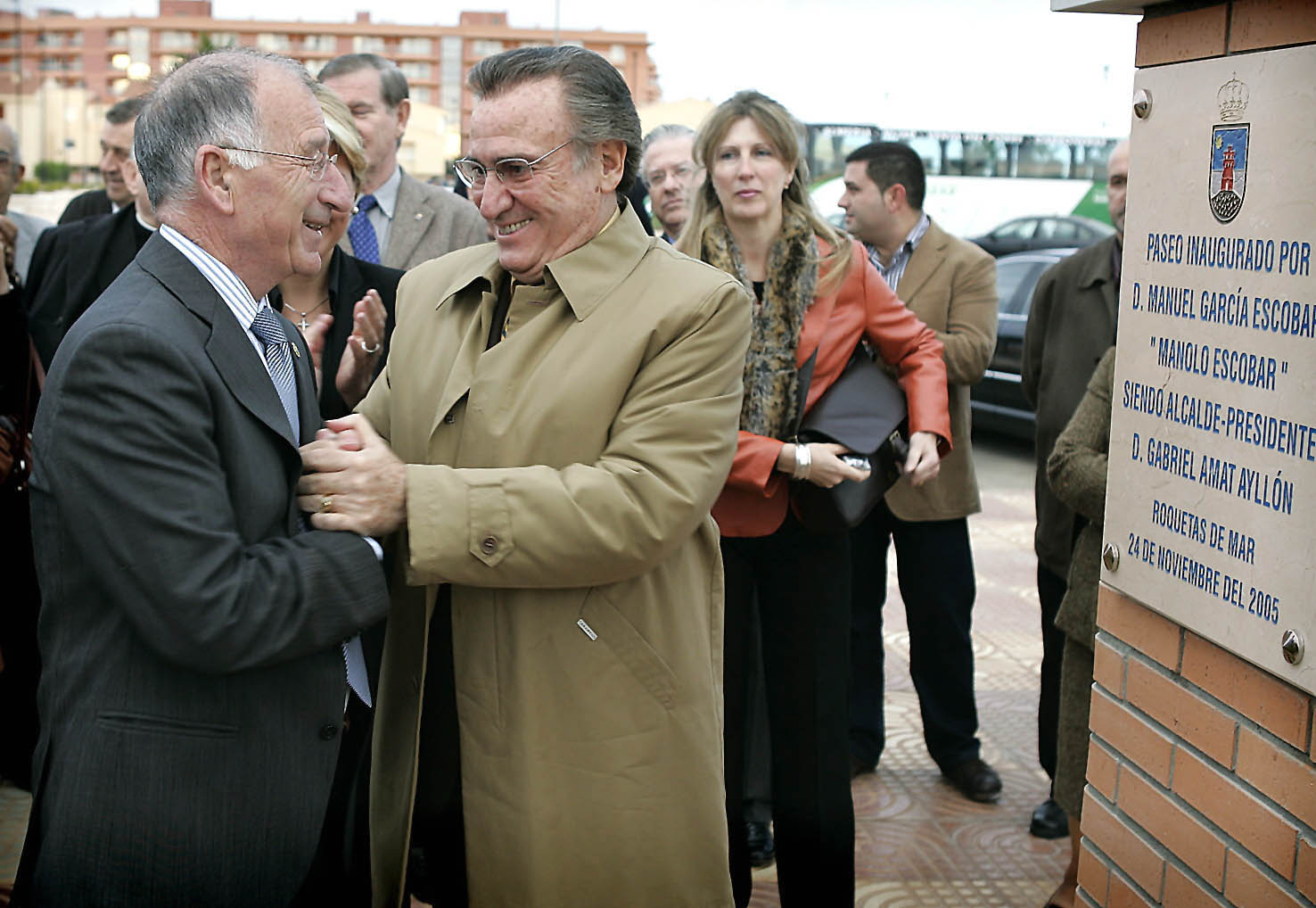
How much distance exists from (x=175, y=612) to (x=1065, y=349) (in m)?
3.20

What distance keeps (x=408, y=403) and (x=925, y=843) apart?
7.72ft

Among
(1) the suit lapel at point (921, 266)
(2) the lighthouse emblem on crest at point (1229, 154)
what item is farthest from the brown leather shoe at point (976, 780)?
(2) the lighthouse emblem on crest at point (1229, 154)

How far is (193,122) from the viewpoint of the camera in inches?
72.4

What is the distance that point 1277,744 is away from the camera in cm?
187

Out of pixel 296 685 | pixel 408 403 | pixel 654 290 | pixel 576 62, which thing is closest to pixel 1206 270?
pixel 654 290

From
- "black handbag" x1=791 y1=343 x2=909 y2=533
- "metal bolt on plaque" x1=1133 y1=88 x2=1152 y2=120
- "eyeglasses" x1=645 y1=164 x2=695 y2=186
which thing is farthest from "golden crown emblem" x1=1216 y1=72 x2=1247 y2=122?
"eyeglasses" x1=645 y1=164 x2=695 y2=186

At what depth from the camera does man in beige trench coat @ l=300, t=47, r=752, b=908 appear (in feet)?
6.94

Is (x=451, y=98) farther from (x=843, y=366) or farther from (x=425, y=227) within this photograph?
(x=843, y=366)

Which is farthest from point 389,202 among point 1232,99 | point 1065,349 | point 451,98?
point 451,98

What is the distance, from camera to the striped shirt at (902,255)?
4816mm

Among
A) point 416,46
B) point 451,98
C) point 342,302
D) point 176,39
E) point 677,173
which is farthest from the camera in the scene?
point 416,46

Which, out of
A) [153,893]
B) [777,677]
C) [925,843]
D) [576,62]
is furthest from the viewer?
[925,843]

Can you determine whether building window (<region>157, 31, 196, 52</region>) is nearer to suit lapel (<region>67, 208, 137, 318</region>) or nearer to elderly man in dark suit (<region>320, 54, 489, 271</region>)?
elderly man in dark suit (<region>320, 54, 489, 271</region>)

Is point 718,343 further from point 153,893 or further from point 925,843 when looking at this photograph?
point 925,843
